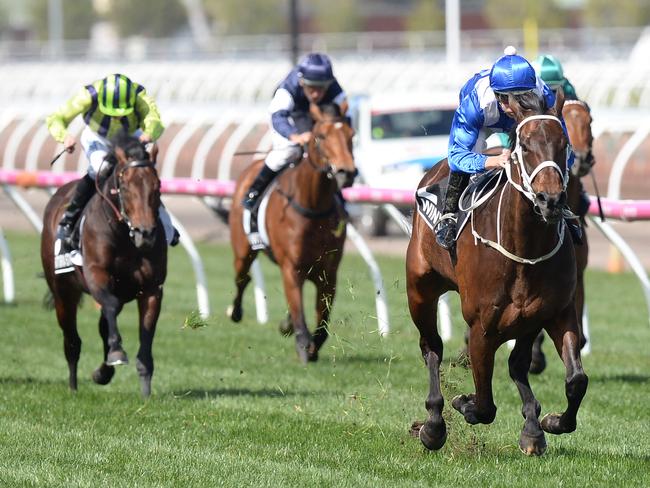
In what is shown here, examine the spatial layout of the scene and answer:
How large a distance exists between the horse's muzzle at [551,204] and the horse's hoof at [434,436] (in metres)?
1.48

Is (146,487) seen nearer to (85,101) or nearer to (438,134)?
(85,101)

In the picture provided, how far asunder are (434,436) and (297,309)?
327 centimetres

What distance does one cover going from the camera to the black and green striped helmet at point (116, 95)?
350 inches

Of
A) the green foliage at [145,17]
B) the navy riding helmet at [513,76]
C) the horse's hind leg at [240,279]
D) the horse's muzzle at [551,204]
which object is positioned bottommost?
the green foliage at [145,17]

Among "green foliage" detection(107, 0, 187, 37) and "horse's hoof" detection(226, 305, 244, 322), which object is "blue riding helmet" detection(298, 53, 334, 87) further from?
"green foliage" detection(107, 0, 187, 37)

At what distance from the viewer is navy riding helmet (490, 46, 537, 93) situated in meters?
5.91

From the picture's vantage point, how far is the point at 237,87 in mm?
33719

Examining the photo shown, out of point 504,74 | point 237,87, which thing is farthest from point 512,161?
point 237,87

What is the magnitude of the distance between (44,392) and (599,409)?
3.16m

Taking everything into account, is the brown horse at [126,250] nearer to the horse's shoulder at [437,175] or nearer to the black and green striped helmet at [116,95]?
the black and green striped helmet at [116,95]

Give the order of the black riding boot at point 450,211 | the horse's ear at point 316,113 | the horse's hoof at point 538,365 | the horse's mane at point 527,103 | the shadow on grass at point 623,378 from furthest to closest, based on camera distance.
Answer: the horse's ear at point 316,113 < the horse's hoof at point 538,365 < the shadow on grass at point 623,378 < the black riding boot at point 450,211 < the horse's mane at point 527,103

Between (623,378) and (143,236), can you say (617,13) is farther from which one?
(143,236)

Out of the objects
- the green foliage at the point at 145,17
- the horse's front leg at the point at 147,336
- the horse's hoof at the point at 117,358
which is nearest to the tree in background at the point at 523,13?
the green foliage at the point at 145,17

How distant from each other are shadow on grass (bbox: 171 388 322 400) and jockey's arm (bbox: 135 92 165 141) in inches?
59.0
